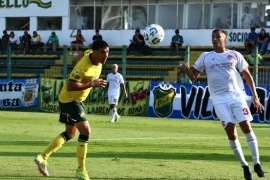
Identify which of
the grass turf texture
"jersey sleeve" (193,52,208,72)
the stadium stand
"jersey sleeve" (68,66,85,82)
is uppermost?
"jersey sleeve" (193,52,208,72)

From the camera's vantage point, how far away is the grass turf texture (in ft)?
45.9

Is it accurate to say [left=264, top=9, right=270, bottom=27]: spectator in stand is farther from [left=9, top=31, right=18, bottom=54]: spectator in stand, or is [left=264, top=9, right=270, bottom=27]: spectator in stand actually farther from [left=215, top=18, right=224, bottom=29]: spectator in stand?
[left=9, top=31, right=18, bottom=54]: spectator in stand

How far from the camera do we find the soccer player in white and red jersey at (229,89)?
44.4 ft

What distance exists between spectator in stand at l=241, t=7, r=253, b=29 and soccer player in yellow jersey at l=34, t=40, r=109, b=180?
120 feet

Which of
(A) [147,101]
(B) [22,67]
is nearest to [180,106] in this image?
(A) [147,101]

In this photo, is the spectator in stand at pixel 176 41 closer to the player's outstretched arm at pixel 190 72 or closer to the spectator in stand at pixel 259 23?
the spectator in stand at pixel 259 23

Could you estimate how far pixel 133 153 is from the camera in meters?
18.0

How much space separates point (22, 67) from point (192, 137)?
20.7 meters

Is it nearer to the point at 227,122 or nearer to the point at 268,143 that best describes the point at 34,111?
the point at 268,143

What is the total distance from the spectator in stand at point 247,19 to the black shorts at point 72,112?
3672 cm

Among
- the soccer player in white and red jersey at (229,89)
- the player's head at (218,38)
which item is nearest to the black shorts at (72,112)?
the soccer player in white and red jersey at (229,89)

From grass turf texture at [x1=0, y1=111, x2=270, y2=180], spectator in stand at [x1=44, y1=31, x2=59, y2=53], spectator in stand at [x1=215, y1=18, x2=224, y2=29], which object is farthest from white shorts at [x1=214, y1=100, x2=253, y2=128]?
spectator in stand at [x1=44, y1=31, x2=59, y2=53]

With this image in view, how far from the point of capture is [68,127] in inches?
550

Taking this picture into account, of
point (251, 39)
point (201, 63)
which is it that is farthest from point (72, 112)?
point (251, 39)
